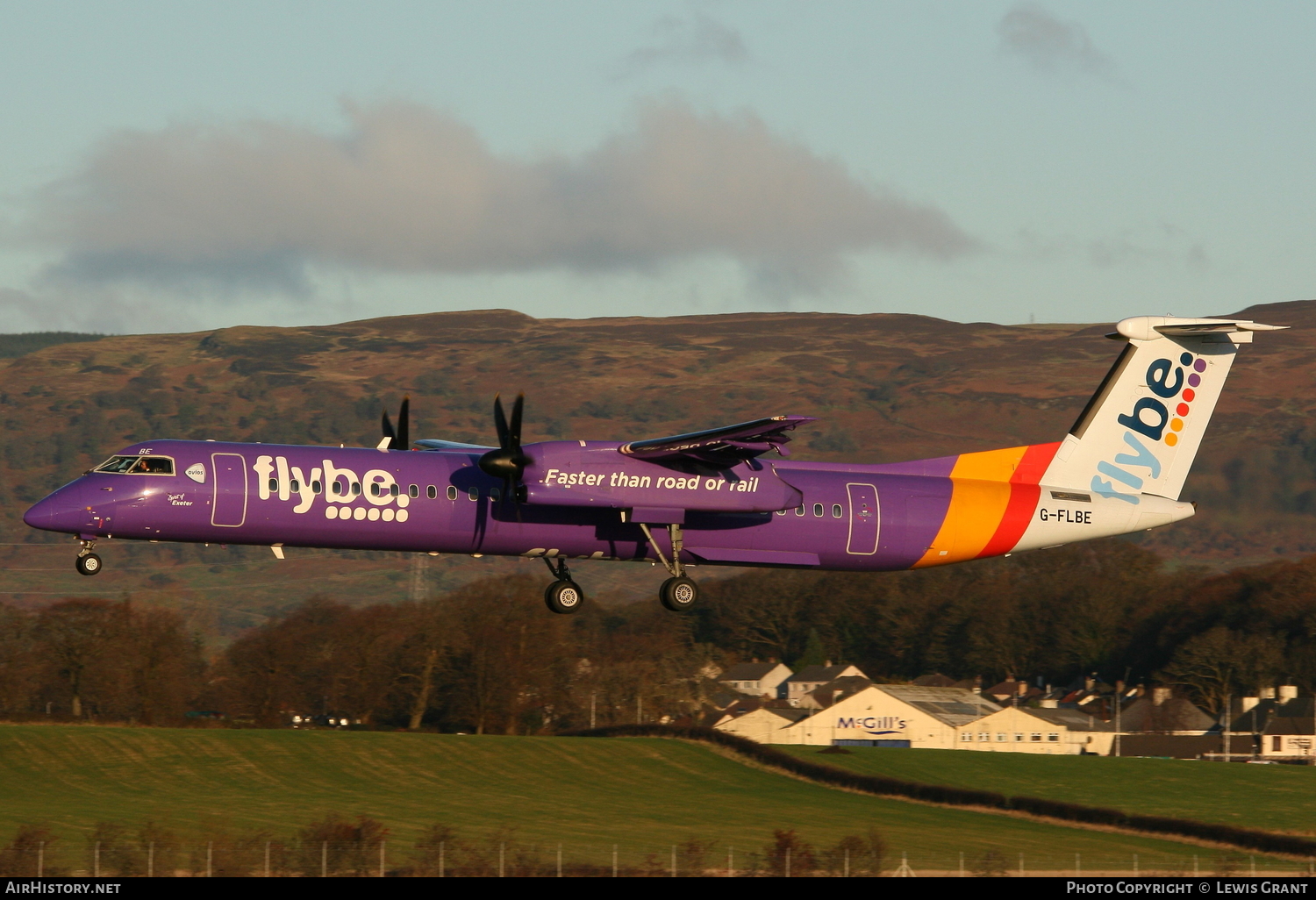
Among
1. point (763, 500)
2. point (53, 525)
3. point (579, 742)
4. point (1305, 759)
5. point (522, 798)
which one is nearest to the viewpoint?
point (53, 525)

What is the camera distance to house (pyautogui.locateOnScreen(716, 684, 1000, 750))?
322 feet

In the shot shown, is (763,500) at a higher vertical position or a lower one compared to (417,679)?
higher

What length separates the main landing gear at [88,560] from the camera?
29828mm

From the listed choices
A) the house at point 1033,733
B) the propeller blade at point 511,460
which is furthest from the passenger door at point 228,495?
the house at point 1033,733

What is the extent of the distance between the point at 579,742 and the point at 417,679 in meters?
13.0

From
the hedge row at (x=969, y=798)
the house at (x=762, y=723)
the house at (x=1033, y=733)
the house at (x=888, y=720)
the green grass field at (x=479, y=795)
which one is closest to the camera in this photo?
the green grass field at (x=479, y=795)

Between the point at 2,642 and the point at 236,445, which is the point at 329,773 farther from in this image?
the point at 236,445

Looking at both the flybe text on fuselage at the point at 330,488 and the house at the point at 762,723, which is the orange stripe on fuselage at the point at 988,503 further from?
the house at the point at 762,723

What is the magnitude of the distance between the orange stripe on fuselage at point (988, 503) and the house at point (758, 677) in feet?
295

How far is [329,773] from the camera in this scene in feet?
226

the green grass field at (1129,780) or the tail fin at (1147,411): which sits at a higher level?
the tail fin at (1147,411)

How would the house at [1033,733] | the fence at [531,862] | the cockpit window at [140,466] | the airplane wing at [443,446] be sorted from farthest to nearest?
1. the house at [1033,733]
2. the fence at [531,862]
3. the airplane wing at [443,446]
4. the cockpit window at [140,466]

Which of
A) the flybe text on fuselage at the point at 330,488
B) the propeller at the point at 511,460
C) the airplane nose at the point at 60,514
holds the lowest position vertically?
the airplane nose at the point at 60,514
